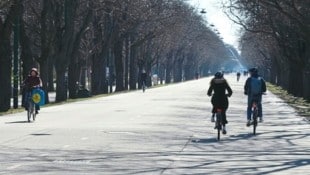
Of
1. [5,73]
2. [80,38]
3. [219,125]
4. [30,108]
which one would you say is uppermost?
[80,38]

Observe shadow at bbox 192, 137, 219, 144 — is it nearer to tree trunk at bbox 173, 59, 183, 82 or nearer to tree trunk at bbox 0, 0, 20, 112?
tree trunk at bbox 0, 0, 20, 112

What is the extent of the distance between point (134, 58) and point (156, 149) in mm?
63520

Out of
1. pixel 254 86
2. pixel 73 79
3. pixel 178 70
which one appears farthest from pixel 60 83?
pixel 178 70

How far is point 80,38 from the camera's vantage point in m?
50.5

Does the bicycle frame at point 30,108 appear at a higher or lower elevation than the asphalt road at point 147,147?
higher

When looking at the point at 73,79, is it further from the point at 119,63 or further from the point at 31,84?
the point at 31,84

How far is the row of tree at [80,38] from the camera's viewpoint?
3606 cm

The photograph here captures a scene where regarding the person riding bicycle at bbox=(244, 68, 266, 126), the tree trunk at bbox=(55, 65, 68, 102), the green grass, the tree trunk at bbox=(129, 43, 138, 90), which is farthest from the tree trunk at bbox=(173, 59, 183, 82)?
the person riding bicycle at bbox=(244, 68, 266, 126)

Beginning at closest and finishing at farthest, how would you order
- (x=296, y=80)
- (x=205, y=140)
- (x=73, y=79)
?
1. (x=205, y=140)
2. (x=73, y=79)
3. (x=296, y=80)

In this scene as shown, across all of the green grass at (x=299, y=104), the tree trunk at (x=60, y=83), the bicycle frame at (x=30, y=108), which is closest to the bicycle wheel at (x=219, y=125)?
the bicycle frame at (x=30, y=108)

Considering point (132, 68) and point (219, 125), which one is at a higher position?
point (132, 68)

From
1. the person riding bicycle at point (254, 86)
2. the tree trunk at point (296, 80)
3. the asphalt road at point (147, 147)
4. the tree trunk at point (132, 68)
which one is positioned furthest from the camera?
the tree trunk at point (132, 68)

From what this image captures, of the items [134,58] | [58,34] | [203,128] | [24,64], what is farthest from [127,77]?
[203,128]

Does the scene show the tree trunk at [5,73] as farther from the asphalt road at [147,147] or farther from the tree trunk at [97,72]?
the tree trunk at [97,72]
